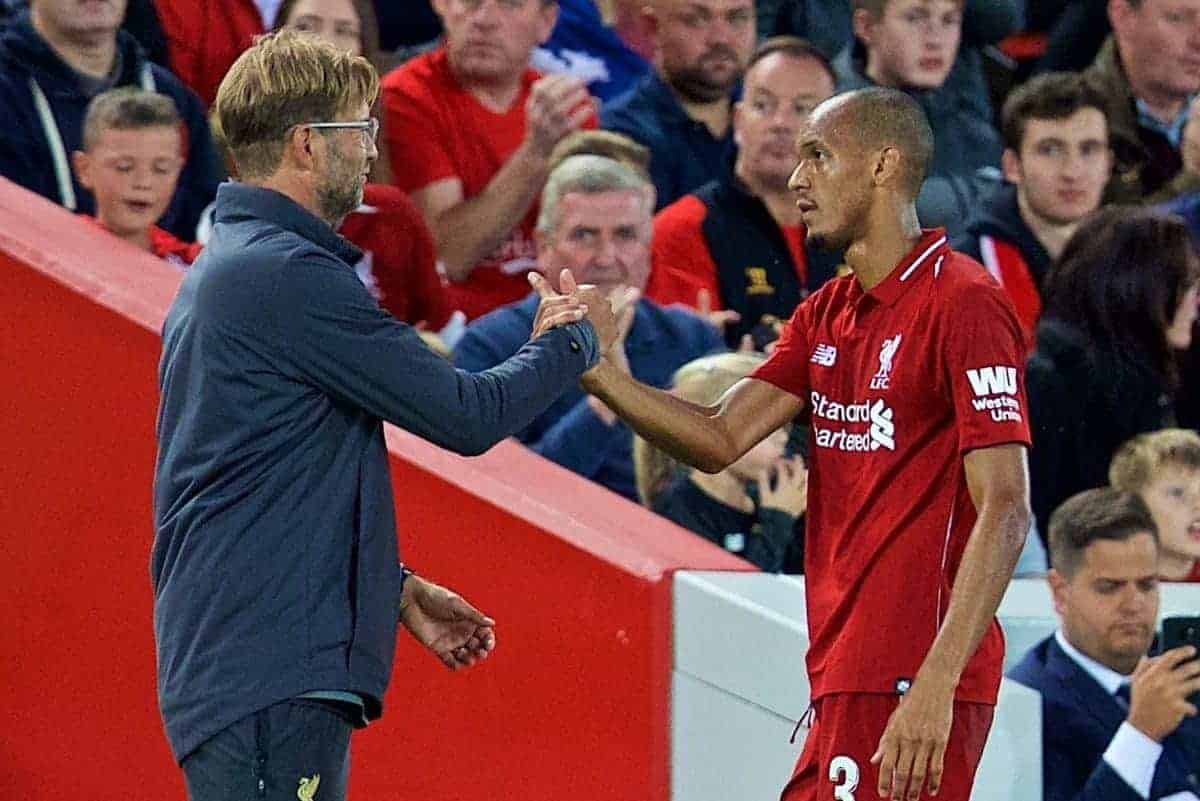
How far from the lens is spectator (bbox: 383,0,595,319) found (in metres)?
7.32

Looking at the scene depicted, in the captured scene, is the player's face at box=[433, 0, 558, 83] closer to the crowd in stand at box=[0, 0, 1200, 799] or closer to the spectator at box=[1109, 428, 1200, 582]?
the crowd in stand at box=[0, 0, 1200, 799]

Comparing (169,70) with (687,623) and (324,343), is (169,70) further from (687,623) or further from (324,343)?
→ (324,343)

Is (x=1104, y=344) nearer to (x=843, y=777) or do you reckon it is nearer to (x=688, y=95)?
(x=688, y=95)

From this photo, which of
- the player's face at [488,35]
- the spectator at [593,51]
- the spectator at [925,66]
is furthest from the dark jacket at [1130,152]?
the player's face at [488,35]

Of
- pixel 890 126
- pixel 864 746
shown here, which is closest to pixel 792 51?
pixel 890 126

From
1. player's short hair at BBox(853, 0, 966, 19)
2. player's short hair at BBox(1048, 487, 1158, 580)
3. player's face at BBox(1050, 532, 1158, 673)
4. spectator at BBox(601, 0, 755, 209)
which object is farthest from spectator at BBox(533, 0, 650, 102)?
player's face at BBox(1050, 532, 1158, 673)

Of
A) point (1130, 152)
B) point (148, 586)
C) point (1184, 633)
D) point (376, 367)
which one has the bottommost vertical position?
point (148, 586)

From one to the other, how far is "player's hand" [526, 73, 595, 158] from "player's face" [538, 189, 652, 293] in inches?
25.3

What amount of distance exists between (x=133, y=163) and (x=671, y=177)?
219 centimetres

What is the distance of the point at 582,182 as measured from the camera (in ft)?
22.0

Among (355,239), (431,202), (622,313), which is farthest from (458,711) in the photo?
(431,202)

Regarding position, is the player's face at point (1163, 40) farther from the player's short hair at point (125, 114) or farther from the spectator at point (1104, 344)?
the player's short hair at point (125, 114)

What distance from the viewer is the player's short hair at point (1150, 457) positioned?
6684 millimetres

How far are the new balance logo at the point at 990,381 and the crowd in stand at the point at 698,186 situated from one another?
1.75 metres
